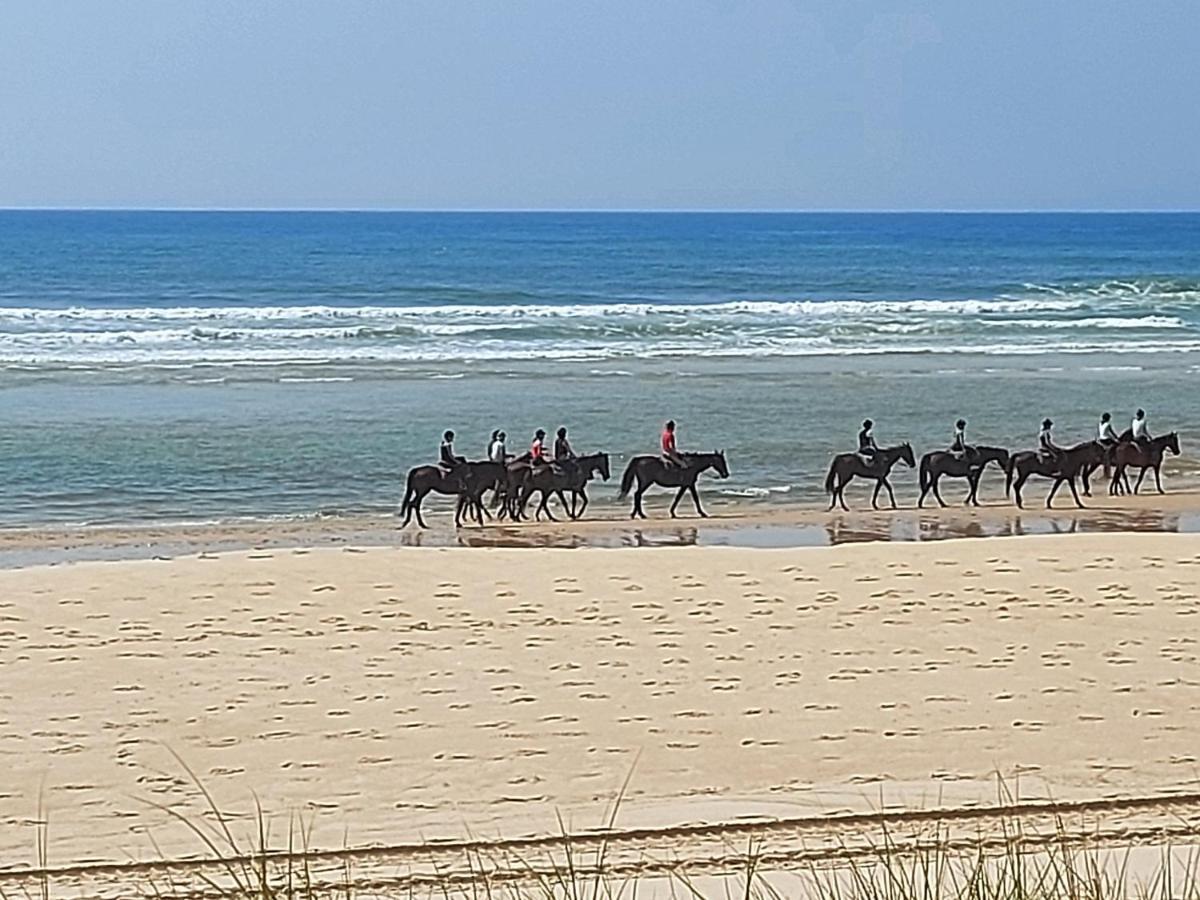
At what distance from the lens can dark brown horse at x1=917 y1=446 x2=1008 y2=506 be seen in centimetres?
2212

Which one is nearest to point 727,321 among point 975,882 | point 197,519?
point 197,519

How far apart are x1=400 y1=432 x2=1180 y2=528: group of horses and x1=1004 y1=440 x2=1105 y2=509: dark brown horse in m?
0.01

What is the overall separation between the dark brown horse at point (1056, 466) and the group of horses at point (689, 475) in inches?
0.5

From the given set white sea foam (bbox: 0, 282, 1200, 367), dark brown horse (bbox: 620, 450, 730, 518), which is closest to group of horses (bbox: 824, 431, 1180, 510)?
dark brown horse (bbox: 620, 450, 730, 518)

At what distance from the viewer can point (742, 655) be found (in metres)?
13.2

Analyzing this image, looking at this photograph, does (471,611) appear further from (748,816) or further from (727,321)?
(727,321)

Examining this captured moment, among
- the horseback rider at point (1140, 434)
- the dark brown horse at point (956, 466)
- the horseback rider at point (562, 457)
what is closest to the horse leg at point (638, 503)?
the horseback rider at point (562, 457)

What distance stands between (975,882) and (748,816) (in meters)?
5.03

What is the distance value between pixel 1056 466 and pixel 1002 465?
2.27 feet

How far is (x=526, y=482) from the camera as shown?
21.0 meters

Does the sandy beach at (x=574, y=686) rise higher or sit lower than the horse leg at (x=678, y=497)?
lower

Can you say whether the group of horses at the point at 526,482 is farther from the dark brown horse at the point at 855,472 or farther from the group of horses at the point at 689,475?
the dark brown horse at the point at 855,472

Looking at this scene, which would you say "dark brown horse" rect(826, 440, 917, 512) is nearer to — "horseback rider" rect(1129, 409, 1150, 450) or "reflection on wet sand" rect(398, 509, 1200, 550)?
"reflection on wet sand" rect(398, 509, 1200, 550)

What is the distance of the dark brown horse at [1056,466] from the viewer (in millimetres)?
22000
